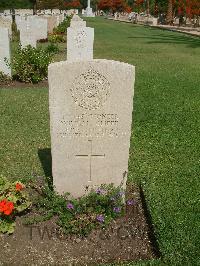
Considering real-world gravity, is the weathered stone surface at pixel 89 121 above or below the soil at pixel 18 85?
above

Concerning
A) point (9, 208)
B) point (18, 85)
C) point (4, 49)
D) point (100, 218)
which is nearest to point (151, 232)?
point (100, 218)

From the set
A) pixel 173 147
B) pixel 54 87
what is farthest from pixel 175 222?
pixel 173 147

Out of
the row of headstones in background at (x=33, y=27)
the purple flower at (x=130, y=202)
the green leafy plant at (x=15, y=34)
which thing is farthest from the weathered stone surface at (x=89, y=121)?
the green leafy plant at (x=15, y=34)

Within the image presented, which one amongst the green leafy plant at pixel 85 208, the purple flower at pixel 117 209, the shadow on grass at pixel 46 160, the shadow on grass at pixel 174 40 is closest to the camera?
the green leafy plant at pixel 85 208

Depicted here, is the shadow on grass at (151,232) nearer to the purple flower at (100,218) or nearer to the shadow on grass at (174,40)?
the purple flower at (100,218)

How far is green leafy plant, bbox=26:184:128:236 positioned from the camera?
407cm

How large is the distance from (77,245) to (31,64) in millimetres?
7874

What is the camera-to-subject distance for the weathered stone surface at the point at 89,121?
381cm

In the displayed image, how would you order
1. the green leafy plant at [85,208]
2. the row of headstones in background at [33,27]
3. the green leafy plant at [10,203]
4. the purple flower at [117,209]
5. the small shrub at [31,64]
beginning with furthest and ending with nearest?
the row of headstones in background at [33,27], the small shrub at [31,64], the purple flower at [117,209], the green leafy plant at [85,208], the green leafy plant at [10,203]

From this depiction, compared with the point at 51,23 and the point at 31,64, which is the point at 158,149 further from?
the point at 51,23

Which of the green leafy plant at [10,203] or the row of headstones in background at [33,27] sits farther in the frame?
the row of headstones in background at [33,27]

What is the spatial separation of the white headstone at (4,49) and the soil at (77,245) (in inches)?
307

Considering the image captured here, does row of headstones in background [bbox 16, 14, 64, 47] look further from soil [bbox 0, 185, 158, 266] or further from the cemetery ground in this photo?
soil [bbox 0, 185, 158, 266]

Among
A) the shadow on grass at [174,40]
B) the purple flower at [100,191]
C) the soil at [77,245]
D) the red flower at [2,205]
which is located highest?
the shadow on grass at [174,40]
